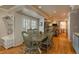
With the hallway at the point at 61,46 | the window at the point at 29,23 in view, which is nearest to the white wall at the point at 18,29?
the window at the point at 29,23

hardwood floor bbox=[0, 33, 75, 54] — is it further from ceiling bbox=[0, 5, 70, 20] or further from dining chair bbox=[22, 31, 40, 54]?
ceiling bbox=[0, 5, 70, 20]

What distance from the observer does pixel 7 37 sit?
3.17 meters

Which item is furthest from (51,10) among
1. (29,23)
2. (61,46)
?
(61,46)

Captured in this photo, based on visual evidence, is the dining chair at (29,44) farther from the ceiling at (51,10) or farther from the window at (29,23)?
the ceiling at (51,10)

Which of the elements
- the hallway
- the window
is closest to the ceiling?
the window

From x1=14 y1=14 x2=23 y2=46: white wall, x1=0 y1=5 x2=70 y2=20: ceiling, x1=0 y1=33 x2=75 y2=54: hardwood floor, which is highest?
x1=0 y1=5 x2=70 y2=20: ceiling

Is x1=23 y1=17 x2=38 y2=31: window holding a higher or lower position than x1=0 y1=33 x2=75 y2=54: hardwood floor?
higher

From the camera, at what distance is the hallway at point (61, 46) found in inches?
123

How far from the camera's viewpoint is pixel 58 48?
10.3 ft

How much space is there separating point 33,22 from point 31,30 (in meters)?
0.16

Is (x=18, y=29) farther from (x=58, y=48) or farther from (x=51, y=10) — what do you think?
(x=58, y=48)

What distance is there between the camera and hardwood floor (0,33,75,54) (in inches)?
123
